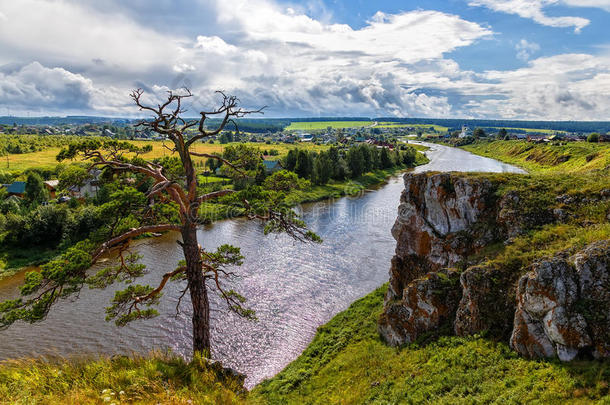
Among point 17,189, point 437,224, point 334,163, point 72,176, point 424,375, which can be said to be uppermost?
point 72,176

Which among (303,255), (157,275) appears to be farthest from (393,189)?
(157,275)

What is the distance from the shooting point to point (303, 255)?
101ft

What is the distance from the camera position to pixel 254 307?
878 inches

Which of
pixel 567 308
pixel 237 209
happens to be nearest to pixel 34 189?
pixel 237 209

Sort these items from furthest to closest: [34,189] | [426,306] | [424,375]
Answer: [34,189] < [426,306] < [424,375]

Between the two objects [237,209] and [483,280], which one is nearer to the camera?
[237,209]

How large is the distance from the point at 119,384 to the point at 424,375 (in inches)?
343

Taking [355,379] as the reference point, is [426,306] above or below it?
above

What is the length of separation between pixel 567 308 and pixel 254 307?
17.4 metres

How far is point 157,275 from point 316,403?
64.8 ft

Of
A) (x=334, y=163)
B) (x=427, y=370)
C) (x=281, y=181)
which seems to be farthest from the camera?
(x=334, y=163)

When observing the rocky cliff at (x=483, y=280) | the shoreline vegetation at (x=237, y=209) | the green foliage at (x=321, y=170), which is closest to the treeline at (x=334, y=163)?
the green foliage at (x=321, y=170)

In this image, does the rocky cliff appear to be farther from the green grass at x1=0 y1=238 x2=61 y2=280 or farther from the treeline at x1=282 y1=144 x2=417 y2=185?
the treeline at x1=282 y1=144 x2=417 y2=185

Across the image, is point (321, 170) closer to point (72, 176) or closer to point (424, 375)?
point (424, 375)
